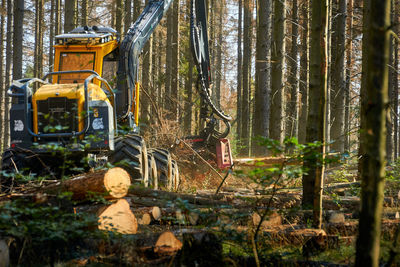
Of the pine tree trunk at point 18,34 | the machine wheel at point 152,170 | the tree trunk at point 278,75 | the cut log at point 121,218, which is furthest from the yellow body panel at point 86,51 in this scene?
the tree trunk at point 278,75

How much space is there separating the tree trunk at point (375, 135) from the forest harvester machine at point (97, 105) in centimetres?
267

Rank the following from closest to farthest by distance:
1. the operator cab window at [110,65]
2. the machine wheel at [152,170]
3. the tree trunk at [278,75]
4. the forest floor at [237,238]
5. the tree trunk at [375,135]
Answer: the tree trunk at [375,135]
the forest floor at [237,238]
the machine wheel at [152,170]
the operator cab window at [110,65]
the tree trunk at [278,75]

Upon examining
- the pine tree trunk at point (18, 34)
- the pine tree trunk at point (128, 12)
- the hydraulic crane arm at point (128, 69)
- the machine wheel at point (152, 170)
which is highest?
the pine tree trunk at point (128, 12)

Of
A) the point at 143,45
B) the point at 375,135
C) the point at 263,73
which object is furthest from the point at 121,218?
the point at 263,73

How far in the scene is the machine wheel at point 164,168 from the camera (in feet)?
31.0

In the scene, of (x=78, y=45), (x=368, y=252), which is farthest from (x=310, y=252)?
(x=78, y=45)

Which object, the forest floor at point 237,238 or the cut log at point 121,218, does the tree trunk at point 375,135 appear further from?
the cut log at point 121,218

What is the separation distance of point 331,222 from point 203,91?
7018mm

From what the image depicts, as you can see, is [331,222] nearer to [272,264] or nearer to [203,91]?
[272,264]

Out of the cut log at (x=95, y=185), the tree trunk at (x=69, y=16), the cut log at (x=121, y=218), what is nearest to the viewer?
the cut log at (x=121, y=218)

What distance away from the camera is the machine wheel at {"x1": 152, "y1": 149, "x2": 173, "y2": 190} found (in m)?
9.44

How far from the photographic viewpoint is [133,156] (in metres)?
7.69

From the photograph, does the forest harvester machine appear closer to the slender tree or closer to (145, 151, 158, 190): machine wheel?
(145, 151, 158, 190): machine wheel

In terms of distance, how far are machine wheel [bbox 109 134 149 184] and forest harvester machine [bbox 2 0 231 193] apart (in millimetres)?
17
